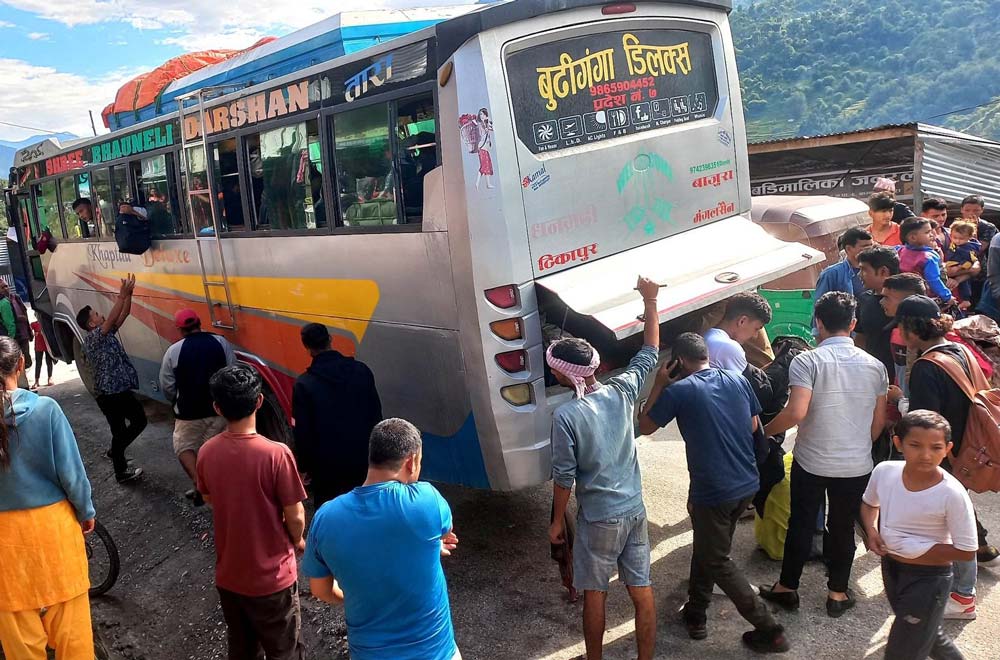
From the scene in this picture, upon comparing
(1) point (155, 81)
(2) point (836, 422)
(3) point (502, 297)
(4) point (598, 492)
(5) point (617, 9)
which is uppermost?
(1) point (155, 81)

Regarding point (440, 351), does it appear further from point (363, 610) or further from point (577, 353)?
point (363, 610)

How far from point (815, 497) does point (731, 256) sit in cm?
168

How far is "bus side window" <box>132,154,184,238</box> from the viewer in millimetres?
6684

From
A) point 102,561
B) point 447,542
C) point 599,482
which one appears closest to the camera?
point 447,542

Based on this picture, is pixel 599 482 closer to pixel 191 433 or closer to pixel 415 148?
pixel 415 148

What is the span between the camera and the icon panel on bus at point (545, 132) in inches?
166

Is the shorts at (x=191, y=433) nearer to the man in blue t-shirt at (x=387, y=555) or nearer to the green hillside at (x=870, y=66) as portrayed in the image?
the man in blue t-shirt at (x=387, y=555)

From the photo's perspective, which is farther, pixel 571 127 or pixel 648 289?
pixel 571 127

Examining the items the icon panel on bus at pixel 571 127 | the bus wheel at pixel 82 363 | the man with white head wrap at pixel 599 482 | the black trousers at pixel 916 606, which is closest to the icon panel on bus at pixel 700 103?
the icon panel on bus at pixel 571 127

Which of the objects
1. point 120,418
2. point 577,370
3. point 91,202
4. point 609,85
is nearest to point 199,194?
point 120,418

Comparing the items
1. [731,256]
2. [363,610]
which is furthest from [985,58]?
[363,610]

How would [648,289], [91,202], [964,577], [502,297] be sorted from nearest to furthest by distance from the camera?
[964,577] → [648,289] → [502,297] → [91,202]

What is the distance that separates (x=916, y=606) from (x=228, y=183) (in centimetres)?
531

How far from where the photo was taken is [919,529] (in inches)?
122
